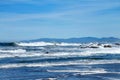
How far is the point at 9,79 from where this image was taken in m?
27.0

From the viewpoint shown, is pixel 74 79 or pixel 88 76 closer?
pixel 74 79

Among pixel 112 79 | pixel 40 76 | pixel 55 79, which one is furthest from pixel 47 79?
pixel 112 79

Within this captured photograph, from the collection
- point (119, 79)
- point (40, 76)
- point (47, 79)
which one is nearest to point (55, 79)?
point (47, 79)

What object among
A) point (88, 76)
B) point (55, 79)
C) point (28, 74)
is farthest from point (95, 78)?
point (28, 74)

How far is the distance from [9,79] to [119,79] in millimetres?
7631

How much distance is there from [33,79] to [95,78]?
4404 mm

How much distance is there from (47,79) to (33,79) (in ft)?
3.48

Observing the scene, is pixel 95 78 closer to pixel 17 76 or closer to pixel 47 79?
pixel 47 79

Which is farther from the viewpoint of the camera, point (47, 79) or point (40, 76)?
point (40, 76)

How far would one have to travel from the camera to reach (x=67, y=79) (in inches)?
1055

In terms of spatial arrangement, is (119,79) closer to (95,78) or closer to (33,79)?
(95,78)

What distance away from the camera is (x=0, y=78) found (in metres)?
27.3

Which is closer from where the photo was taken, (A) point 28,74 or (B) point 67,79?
(B) point 67,79

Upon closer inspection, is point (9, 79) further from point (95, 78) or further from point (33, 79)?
point (95, 78)
